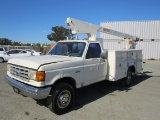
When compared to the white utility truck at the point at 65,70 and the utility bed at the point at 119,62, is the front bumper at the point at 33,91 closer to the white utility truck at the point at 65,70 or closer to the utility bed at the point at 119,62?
the white utility truck at the point at 65,70

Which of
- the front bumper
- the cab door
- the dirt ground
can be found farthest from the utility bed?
the front bumper

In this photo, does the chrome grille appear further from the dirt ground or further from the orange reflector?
the dirt ground

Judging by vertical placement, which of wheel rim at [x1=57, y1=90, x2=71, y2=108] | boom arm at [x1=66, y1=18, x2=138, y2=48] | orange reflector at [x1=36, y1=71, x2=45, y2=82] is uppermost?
boom arm at [x1=66, y1=18, x2=138, y2=48]

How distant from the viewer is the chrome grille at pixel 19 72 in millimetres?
5091

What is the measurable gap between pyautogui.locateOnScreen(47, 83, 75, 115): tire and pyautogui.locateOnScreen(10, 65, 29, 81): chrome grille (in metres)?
0.86

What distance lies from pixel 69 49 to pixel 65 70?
55.6 inches

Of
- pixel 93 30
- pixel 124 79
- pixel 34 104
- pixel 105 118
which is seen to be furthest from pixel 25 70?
pixel 124 79

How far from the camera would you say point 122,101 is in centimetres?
639

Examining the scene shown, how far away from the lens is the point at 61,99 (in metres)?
5.26

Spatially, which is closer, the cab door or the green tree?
the cab door

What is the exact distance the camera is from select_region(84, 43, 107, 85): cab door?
6137 millimetres

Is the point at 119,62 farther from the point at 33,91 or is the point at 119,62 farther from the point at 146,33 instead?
the point at 146,33

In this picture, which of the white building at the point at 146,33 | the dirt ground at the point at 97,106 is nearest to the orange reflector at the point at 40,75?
the dirt ground at the point at 97,106

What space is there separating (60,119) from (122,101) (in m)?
2.47
